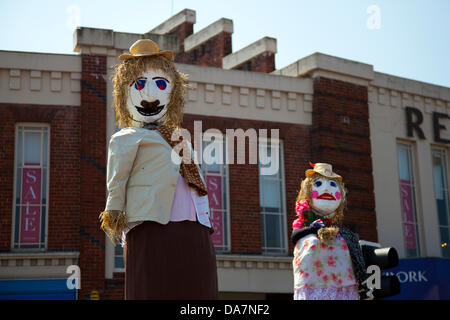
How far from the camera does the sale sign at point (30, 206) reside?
13680mm

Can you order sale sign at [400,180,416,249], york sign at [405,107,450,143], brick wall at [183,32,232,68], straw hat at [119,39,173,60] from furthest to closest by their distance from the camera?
1. brick wall at [183,32,232,68]
2. york sign at [405,107,450,143]
3. sale sign at [400,180,416,249]
4. straw hat at [119,39,173,60]

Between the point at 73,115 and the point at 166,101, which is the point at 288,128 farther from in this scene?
the point at 166,101

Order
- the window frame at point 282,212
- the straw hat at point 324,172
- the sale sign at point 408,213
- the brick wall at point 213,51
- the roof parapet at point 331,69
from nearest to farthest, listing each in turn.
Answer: the straw hat at point 324,172, the window frame at point 282,212, the roof parapet at point 331,69, the sale sign at point 408,213, the brick wall at point 213,51

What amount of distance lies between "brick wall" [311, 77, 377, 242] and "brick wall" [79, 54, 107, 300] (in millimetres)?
Result: 4411

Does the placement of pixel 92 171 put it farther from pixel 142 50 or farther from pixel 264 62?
pixel 142 50

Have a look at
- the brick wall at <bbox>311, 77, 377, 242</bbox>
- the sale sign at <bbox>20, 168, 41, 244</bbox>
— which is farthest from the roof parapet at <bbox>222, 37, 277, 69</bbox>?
the sale sign at <bbox>20, 168, 41, 244</bbox>

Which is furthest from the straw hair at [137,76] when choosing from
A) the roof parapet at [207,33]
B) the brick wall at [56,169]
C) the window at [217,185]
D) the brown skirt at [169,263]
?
the roof parapet at [207,33]

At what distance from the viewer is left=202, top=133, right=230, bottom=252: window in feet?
48.1

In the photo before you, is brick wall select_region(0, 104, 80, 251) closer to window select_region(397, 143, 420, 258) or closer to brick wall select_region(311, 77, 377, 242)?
brick wall select_region(311, 77, 377, 242)

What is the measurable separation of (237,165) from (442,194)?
17.2 feet

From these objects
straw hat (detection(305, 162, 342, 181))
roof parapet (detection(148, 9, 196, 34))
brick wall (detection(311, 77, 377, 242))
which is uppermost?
roof parapet (detection(148, 9, 196, 34))

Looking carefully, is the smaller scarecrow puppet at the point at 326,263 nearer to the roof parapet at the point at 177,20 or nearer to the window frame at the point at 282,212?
the window frame at the point at 282,212

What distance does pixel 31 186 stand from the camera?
13828 mm

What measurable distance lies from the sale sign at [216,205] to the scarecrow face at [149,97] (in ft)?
23.9
